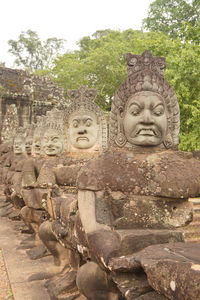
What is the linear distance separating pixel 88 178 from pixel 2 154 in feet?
31.0

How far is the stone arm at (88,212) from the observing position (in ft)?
9.46

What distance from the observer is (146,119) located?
303 cm

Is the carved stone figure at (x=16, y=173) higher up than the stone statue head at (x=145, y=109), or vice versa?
the stone statue head at (x=145, y=109)

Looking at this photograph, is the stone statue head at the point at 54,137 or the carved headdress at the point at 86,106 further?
the stone statue head at the point at 54,137

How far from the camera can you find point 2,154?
11.9m

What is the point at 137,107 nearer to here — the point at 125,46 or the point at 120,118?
the point at 120,118

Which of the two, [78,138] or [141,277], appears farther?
[78,138]

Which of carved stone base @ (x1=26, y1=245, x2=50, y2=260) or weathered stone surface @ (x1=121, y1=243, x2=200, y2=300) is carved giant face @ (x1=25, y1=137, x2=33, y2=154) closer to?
carved stone base @ (x1=26, y1=245, x2=50, y2=260)

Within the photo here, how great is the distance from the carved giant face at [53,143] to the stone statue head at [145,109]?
2785 millimetres

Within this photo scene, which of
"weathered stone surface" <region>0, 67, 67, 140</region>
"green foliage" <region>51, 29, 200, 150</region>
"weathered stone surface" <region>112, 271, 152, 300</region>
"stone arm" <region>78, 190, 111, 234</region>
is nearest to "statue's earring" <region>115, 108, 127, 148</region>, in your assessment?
"stone arm" <region>78, 190, 111, 234</region>

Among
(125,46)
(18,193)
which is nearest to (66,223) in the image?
(18,193)

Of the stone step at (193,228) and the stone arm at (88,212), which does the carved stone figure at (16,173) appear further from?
the stone arm at (88,212)

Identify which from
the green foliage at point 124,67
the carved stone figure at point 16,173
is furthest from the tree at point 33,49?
the carved stone figure at point 16,173

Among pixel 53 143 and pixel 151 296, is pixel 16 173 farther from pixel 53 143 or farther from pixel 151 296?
pixel 151 296
